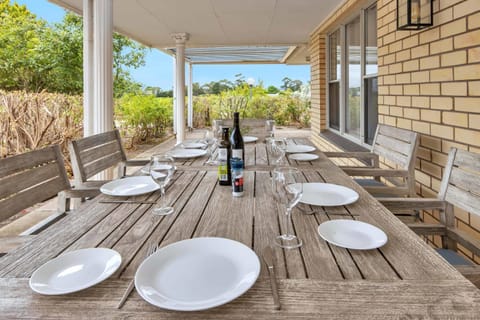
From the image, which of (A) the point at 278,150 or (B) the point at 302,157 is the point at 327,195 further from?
(B) the point at 302,157

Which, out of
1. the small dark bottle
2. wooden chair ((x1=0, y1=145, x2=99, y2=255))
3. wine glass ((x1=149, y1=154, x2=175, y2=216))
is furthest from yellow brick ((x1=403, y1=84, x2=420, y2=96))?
wooden chair ((x1=0, y1=145, x2=99, y2=255))

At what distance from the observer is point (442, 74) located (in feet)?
6.31

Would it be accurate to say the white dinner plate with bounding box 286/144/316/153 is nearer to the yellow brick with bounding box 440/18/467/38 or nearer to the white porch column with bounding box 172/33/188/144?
the yellow brick with bounding box 440/18/467/38

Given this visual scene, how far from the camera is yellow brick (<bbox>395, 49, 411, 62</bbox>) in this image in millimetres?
2380

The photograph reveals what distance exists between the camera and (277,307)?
64cm

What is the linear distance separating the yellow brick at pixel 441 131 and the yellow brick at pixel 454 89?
0.63ft

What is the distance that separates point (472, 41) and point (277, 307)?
1711 millimetres

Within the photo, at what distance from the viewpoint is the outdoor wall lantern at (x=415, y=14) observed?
2.00 meters

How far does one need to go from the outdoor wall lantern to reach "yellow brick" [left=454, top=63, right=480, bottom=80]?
412 mm

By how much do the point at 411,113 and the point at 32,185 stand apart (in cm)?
237

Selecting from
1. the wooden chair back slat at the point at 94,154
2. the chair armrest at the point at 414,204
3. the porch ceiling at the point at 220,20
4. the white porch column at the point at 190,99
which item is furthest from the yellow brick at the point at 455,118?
the white porch column at the point at 190,99

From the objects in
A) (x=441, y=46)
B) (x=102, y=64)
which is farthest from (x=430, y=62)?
(x=102, y=64)

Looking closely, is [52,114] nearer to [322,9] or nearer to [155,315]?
[322,9]

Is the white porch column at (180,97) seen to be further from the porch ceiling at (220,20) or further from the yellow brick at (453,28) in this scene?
the yellow brick at (453,28)
